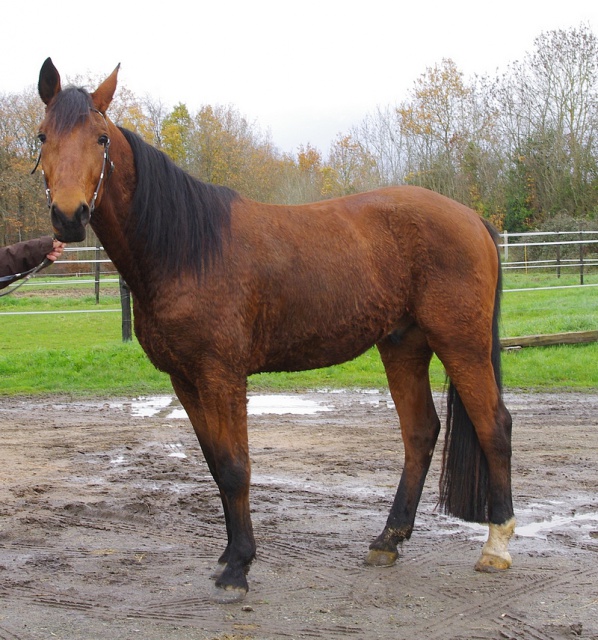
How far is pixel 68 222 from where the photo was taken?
130 inches

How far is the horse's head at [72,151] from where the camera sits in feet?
10.9

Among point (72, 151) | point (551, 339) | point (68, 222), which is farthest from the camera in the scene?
point (551, 339)

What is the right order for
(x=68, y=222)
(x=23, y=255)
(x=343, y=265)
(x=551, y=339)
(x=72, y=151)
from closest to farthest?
(x=68, y=222) → (x=72, y=151) → (x=343, y=265) → (x=23, y=255) → (x=551, y=339)

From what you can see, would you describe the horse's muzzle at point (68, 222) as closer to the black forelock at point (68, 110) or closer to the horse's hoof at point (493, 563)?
the black forelock at point (68, 110)

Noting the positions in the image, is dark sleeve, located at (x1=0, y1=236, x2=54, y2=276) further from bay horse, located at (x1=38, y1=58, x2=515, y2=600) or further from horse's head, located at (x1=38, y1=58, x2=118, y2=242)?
horse's head, located at (x1=38, y1=58, x2=118, y2=242)

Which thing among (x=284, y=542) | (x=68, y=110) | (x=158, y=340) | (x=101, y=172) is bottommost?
(x=284, y=542)

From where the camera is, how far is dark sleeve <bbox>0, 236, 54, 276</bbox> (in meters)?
5.00

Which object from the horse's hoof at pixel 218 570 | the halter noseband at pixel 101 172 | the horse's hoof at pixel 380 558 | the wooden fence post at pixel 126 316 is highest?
the halter noseband at pixel 101 172

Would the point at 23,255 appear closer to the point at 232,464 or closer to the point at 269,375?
the point at 232,464

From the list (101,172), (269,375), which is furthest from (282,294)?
(269,375)

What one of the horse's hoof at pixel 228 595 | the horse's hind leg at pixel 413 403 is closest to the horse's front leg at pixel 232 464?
the horse's hoof at pixel 228 595

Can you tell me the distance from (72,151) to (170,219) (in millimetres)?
653

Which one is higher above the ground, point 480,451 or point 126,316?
point 126,316

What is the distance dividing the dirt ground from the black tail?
0.25 metres
